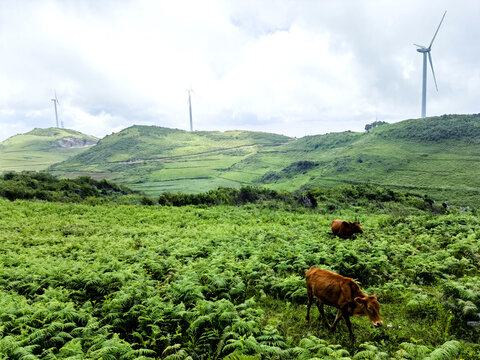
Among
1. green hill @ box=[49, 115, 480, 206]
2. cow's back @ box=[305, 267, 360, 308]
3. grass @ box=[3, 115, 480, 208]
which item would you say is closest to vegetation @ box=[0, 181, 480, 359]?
cow's back @ box=[305, 267, 360, 308]

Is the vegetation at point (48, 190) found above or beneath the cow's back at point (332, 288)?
above

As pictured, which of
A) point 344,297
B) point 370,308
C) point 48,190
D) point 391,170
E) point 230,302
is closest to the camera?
point 370,308

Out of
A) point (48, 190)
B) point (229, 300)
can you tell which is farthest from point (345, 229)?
point (48, 190)

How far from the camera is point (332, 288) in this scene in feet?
24.5

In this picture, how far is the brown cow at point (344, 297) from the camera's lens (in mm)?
6703

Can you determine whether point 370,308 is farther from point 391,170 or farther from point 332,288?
point 391,170

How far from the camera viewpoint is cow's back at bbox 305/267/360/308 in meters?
7.19

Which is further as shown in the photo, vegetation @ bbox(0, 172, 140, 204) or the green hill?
the green hill

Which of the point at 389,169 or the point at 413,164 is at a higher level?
the point at 413,164

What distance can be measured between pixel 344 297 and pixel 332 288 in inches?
15.6

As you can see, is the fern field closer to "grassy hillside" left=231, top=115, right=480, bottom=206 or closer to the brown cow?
the brown cow

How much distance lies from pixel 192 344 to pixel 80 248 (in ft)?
43.8

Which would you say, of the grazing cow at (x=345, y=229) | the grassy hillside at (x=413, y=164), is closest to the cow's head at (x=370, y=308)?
the grazing cow at (x=345, y=229)

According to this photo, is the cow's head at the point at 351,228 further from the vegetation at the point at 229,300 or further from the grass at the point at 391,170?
the grass at the point at 391,170
